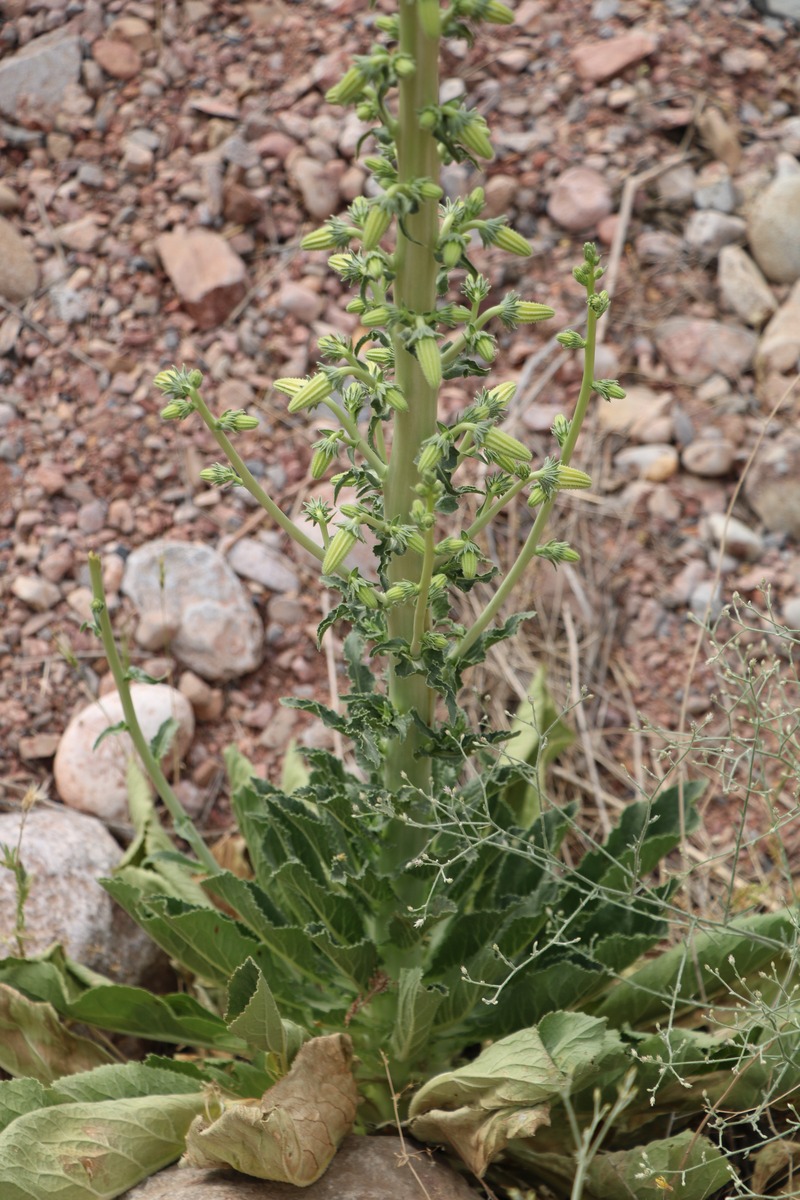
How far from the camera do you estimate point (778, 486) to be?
13.4 ft

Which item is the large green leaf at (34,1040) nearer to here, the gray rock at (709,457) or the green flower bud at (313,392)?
the green flower bud at (313,392)

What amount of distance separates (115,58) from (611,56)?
1990 mm

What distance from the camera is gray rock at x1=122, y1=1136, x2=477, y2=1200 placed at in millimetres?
2277

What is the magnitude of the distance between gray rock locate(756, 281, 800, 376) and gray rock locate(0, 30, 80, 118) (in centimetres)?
286

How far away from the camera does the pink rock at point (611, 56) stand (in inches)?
191

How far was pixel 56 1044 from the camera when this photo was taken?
8.93 feet

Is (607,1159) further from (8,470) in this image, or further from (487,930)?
(8,470)

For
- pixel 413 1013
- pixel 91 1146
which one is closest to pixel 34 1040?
pixel 91 1146

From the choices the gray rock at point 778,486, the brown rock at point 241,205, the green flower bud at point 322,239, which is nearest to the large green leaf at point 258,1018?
the green flower bud at point 322,239

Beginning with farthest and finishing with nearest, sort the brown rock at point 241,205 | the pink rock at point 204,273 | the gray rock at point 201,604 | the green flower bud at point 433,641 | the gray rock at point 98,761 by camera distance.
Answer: the brown rock at point 241,205, the pink rock at point 204,273, the gray rock at point 201,604, the gray rock at point 98,761, the green flower bud at point 433,641

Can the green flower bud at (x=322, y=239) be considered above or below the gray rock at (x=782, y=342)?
above

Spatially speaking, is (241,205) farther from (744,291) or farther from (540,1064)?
(540,1064)

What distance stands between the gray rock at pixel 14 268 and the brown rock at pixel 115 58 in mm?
820

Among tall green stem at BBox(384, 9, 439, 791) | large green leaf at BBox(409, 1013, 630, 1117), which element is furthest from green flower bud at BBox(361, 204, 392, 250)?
large green leaf at BBox(409, 1013, 630, 1117)
